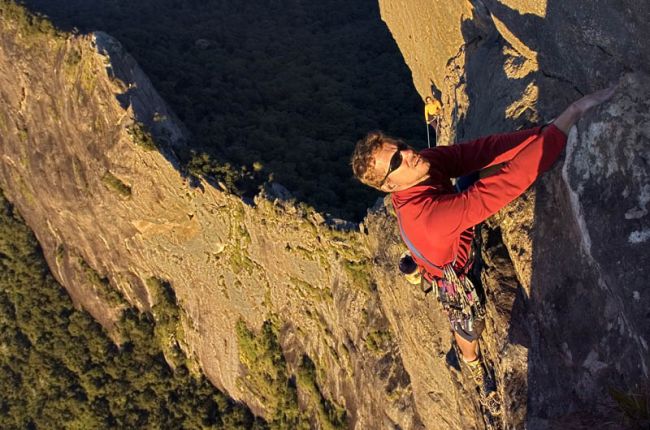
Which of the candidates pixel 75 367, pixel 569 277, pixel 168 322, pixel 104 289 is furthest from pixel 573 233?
pixel 75 367

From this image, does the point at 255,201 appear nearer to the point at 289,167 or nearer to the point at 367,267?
the point at 289,167

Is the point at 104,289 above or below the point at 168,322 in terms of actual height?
above

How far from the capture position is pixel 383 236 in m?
10.1

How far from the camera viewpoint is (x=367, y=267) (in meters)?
12.3

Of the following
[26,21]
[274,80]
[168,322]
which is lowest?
[168,322]

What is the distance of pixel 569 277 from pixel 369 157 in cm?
203

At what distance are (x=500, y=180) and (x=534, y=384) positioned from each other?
7.43 ft

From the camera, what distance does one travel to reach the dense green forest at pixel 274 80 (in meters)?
18.8

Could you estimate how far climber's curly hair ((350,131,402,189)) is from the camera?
407 centimetres

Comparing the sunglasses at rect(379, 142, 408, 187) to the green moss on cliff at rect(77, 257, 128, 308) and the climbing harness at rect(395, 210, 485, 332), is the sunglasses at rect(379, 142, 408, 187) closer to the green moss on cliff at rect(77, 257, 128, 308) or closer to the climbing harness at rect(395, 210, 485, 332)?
the climbing harness at rect(395, 210, 485, 332)

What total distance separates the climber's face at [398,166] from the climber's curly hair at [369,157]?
0.09 ft

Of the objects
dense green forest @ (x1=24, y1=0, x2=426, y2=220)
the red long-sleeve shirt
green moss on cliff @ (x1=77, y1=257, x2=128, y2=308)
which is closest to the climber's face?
the red long-sleeve shirt

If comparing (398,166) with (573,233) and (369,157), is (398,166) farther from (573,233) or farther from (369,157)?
(573,233)

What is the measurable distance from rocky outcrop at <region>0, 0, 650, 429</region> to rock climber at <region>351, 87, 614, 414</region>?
0.88 ft
